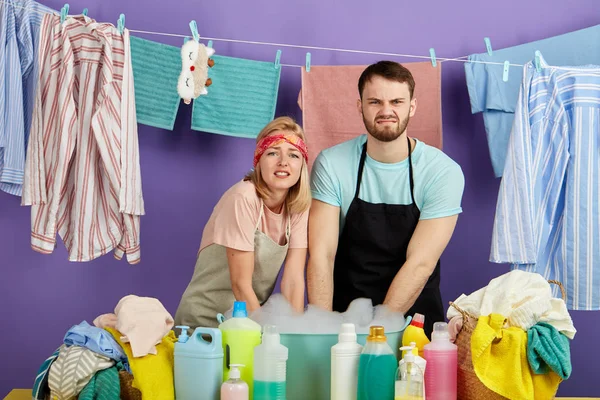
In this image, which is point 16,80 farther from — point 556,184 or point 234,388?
point 556,184

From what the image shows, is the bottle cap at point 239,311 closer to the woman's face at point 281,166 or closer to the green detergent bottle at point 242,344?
the green detergent bottle at point 242,344

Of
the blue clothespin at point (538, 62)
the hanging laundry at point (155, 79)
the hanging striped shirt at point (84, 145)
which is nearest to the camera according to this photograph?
the hanging striped shirt at point (84, 145)

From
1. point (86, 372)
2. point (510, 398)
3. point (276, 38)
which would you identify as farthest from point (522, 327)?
point (276, 38)

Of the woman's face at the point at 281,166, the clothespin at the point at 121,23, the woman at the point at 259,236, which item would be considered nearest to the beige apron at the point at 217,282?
the woman at the point at 259,236

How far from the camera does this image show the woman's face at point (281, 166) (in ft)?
8.45

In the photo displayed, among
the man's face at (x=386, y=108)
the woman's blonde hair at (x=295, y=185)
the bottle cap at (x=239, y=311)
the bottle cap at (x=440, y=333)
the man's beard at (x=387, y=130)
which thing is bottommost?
the bottle cap at (x=440, y=333)

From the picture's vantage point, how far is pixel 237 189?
2.60m

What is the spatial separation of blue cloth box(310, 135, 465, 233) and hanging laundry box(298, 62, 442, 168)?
1.62ft

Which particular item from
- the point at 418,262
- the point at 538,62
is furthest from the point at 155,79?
the point at 538,62

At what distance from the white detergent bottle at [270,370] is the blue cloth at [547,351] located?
1.95 ft

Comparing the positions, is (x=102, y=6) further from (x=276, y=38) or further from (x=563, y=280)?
(x=563, y=280)

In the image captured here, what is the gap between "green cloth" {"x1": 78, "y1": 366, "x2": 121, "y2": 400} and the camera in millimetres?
1829

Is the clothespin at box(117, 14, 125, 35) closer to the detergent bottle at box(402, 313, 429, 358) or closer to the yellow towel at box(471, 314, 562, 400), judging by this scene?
the detergent bottle at box(402, 313, 429, 358)

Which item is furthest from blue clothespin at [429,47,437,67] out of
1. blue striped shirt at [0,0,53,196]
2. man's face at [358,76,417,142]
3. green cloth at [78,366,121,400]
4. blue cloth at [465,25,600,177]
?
green cloth at [78,366,121,400]
